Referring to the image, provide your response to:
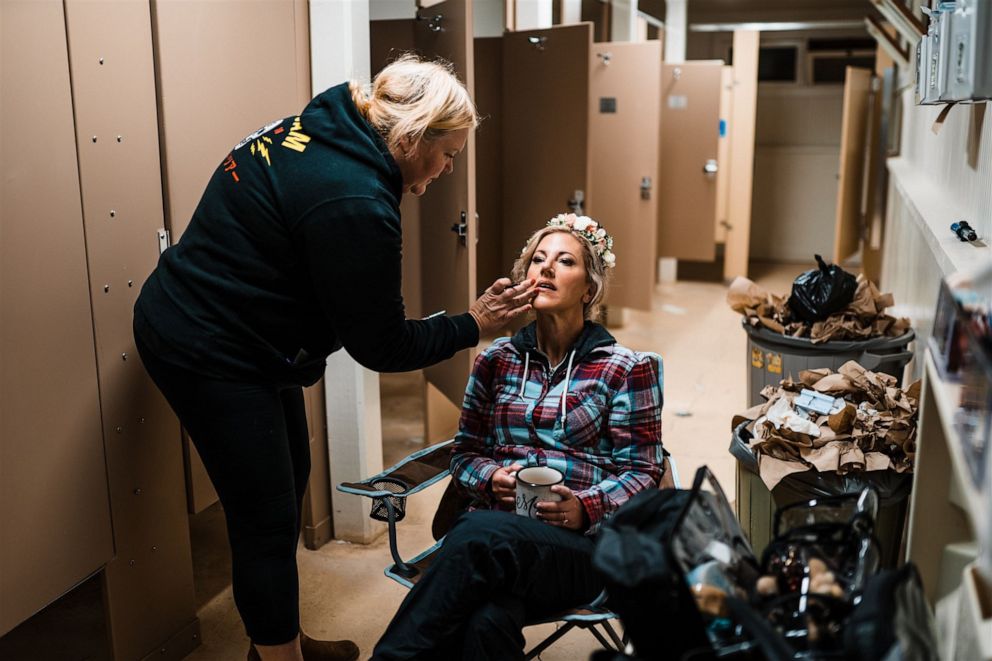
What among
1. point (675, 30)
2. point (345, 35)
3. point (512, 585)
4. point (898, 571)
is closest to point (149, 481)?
point (512, 585)

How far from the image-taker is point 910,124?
6.35 meters

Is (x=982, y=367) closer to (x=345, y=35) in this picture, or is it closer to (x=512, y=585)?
(x=512, y=585)

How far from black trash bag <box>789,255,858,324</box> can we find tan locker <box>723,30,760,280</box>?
4.73m

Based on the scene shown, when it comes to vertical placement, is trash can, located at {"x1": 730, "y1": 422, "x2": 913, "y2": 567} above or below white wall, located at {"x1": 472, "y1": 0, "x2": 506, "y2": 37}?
below

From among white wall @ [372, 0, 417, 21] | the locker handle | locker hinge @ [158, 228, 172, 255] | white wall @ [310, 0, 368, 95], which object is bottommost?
locker hinge @ [158, 228, 172, 255]

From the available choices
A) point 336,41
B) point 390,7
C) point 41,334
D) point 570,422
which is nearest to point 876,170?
point 390,7

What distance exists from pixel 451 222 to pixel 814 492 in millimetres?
1816

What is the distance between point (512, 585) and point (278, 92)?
176cm

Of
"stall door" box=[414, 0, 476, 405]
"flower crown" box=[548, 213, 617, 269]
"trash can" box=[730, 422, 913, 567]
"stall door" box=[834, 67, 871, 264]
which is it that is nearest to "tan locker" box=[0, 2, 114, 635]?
"flower crown" box=[548, 213, 617, 269]

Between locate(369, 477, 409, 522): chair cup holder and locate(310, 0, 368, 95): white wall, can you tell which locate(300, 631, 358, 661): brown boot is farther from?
locate(310, 0, 368, 95): white wall

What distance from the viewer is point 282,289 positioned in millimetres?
2002

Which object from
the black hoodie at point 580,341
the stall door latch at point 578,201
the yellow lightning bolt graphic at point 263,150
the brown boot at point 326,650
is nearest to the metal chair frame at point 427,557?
the black hoodie at point 580,341

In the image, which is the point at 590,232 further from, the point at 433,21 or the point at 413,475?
the point at 433,21

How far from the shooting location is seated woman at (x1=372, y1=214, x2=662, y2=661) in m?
1.83
